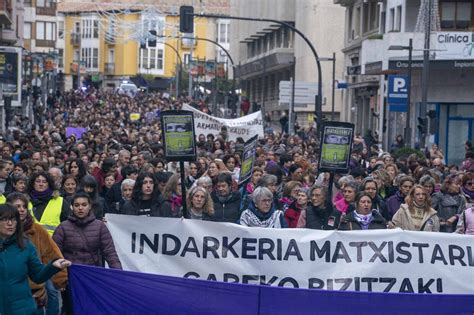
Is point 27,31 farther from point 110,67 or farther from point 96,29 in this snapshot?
point 110,67

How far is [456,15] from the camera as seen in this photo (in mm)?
46812

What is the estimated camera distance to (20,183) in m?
13.6

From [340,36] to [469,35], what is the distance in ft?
88.8

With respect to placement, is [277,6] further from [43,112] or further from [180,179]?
[180,179]

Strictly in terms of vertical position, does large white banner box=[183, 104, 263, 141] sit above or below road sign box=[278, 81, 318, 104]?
below

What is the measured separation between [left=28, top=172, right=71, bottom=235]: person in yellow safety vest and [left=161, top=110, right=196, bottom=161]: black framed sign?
1.72 meters

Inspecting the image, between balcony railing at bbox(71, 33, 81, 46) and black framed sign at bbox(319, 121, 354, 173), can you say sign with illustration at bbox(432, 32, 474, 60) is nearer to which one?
black framed sign at bbox(319, 121, 354, 173)

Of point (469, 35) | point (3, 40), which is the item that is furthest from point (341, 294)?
point (3, 40)

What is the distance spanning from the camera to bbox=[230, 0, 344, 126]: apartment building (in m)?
69.4

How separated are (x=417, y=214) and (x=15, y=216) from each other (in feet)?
16.5

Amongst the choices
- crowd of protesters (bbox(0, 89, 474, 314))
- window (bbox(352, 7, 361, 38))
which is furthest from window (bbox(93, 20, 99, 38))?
crowd of protesters (bbox(0, 89, 474, 314))

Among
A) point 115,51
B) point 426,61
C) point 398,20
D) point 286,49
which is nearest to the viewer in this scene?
point 426,61

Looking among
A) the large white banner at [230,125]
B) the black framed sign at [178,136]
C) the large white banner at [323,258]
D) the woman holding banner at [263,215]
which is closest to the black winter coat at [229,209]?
the black framed sign at [178,136]

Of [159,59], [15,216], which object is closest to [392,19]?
[15,216]
